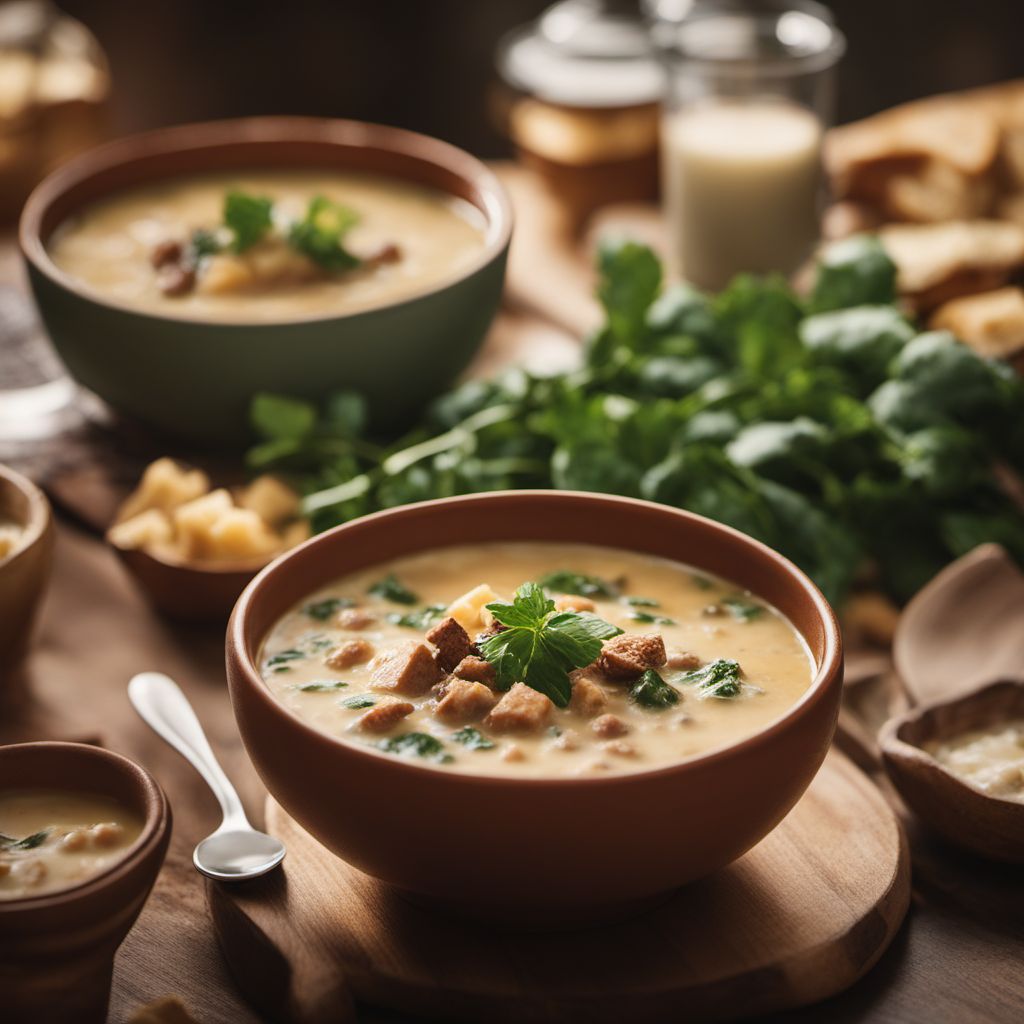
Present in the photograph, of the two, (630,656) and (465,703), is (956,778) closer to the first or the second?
(630,656)

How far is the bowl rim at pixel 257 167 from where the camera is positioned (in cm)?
278

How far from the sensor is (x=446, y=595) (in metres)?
2.10

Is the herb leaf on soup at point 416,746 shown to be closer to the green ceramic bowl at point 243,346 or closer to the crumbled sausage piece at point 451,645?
the crumbled sausage piece at point 451,645

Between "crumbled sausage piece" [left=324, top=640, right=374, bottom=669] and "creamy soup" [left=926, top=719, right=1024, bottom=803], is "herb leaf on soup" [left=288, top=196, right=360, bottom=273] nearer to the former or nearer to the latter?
"crumbled sausage piece" [left=324, top=640, right=374, bottom=669]

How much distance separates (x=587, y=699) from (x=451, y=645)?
184mm

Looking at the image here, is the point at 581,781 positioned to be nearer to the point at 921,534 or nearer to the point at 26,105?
the point at 921,534

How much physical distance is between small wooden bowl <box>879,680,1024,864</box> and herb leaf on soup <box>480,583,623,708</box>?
467 millimetres

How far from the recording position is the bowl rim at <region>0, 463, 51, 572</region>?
219 centimetres

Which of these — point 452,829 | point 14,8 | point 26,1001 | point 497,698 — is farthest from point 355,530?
point 14,8

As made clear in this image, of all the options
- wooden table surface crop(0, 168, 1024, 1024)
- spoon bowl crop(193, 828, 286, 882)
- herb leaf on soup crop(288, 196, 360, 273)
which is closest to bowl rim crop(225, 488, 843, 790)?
spoon bowl crop(193, 828, 286, 882)

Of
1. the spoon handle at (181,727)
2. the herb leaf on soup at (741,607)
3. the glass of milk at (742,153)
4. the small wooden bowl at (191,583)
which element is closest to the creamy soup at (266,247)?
the small wooden bowl at (191,583)

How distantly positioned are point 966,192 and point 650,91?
81 cm

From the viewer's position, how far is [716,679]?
1869 mm

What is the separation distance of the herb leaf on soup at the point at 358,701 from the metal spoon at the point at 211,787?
0.20m
